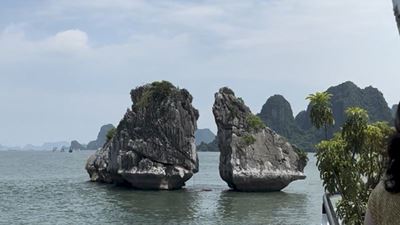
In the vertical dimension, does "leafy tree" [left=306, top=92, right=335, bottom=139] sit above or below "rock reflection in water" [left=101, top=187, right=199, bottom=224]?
above

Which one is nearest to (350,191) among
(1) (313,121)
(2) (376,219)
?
(1) (313,121)

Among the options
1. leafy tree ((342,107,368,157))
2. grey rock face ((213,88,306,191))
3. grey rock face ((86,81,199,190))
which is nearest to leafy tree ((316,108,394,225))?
leafy tree ((342,107,368,157))

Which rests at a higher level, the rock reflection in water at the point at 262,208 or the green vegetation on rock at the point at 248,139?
the green vegetation on rock at the point at 248,139

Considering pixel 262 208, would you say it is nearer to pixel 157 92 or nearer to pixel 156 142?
pixel 156 142

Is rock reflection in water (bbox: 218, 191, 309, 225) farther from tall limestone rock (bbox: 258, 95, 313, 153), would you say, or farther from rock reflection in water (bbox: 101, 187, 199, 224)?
tall limestone rock (bbox: 258, 95, 313, 153)

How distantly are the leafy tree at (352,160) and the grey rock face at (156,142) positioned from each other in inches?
1615

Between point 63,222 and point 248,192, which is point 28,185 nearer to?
point 248,192

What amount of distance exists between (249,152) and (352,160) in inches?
1573

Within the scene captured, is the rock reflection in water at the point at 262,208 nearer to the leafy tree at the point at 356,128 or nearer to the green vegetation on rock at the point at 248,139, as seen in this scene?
the green vegetation on rock at the point at 248,139

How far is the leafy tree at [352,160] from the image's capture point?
11.3m

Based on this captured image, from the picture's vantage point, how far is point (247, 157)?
50938 mm

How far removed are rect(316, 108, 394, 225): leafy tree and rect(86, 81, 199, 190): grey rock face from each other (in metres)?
41.0

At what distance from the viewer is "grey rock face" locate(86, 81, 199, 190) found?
52.7 m

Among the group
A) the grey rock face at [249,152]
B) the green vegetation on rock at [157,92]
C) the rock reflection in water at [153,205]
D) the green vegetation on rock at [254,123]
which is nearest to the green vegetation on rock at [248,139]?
the grey rock face at [249,152]
